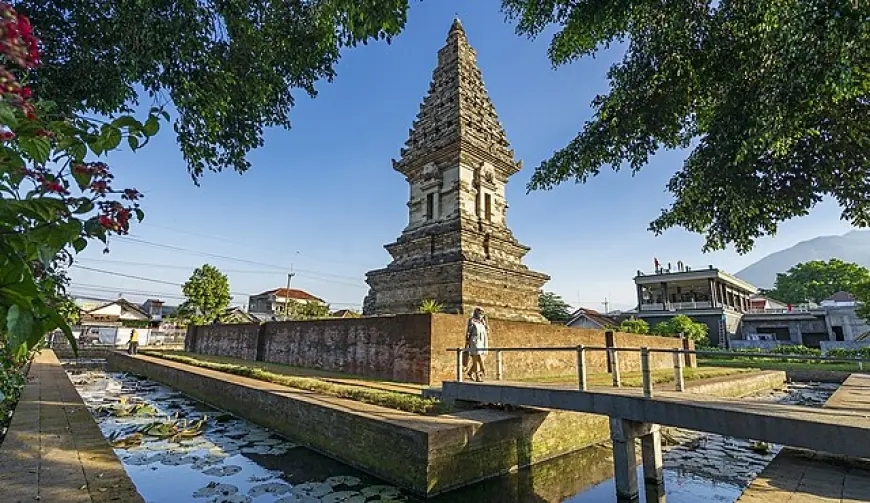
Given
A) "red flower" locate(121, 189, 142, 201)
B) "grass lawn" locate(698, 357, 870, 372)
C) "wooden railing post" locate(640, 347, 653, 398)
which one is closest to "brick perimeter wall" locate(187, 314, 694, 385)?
"wooden railing post" locate(640, 347, 653, 398)

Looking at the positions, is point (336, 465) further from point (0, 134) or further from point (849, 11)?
point (849, 11)

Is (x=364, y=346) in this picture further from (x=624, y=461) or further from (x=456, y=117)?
(x=456, y=117)

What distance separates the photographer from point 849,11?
12.9 ft

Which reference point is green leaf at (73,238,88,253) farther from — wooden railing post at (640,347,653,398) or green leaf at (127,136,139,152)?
wooden railing post at (640,347,653,398)

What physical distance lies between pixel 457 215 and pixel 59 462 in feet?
42.0

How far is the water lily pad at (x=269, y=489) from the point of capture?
20.2ft

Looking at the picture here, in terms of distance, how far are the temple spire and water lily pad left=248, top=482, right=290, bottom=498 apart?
41.7 feet

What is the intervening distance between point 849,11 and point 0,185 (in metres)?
5.93

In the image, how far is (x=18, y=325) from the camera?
1.02 m

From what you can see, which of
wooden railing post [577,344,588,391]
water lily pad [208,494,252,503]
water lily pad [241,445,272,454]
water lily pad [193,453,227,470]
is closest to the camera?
water lily pad [208,494,252,503]

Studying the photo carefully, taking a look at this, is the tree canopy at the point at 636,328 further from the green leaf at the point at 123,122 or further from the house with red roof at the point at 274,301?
the house with red roof at the point at 274,301

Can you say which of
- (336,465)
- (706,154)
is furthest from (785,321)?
(336,465)

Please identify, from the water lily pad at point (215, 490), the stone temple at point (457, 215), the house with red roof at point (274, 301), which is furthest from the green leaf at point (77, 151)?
the house with red roof at point (274, 301)

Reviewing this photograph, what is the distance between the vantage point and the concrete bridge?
457 centimetres
